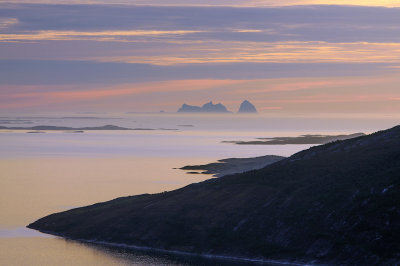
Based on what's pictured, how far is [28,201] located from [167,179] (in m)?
40.1

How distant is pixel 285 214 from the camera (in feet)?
262

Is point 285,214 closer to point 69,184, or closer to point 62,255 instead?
point 62,255

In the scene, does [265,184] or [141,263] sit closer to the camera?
[141,263]

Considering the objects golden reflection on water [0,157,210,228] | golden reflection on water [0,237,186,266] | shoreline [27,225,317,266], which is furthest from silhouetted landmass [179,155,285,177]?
golden reflection on water [0,237,186,266]

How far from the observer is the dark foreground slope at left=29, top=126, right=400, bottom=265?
233 ft

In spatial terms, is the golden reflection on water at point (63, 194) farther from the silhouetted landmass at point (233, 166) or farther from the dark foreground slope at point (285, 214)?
the dark foreground slope at point (285, 214)

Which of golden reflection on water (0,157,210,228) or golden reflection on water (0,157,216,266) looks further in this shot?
golden reflection on water (0,157,210,228)

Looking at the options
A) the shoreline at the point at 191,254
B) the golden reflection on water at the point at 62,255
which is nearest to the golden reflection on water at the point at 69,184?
the golden reflection on water at the point at 62,255

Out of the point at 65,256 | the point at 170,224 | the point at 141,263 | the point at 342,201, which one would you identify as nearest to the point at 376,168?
the point at 342,201

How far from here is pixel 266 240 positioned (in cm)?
7581

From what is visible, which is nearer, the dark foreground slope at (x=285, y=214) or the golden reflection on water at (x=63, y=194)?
the dark foreground slope at (x=285, y=214)

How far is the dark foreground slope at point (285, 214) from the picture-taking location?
233 feet

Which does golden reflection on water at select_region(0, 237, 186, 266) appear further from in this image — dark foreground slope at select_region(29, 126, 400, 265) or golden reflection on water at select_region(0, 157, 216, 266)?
dark foreground slope at select_region(29, 126, 400, 265)

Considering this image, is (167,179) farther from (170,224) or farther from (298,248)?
(298,248)
